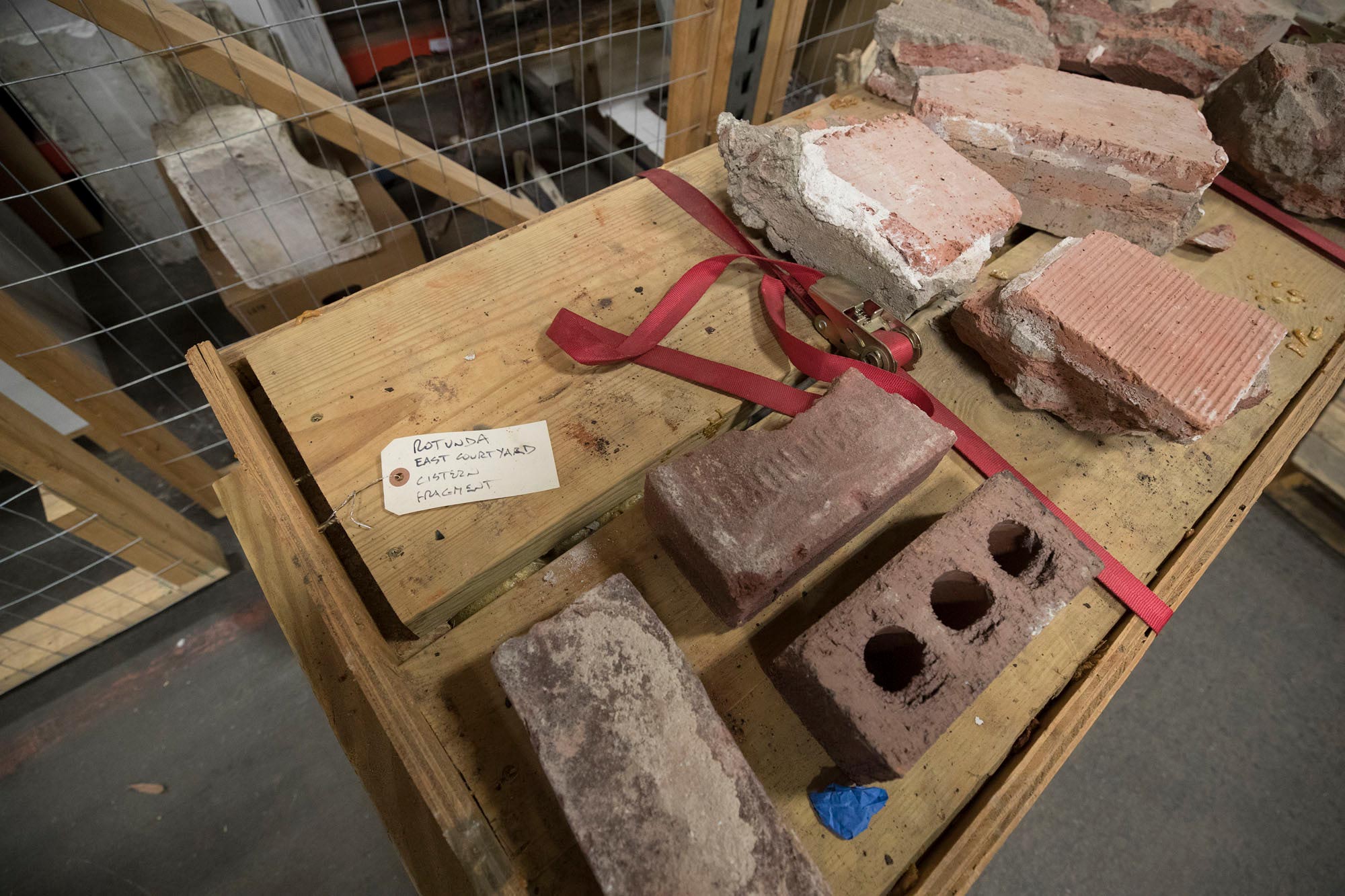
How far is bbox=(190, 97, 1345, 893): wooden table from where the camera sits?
1.05 metres

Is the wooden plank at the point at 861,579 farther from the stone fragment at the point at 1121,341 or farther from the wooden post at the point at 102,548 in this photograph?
the wooden post at the point at 102,548

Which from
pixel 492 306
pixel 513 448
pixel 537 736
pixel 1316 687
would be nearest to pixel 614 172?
pixel 492 306

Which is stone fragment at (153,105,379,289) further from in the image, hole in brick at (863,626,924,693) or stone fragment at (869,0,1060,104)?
hole in brick at (863,626,924,693)

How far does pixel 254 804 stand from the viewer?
2027 millimetres

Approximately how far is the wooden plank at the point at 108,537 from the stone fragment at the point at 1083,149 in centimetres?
250

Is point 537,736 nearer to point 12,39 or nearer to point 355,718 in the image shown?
point 355,718

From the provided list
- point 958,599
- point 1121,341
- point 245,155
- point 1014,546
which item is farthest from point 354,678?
point 245,155

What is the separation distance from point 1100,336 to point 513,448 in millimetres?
1165

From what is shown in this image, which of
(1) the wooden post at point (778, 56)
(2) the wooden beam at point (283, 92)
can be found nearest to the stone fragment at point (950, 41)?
(1) the wooden post at point (778, 56)

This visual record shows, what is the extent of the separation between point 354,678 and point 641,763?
1.72 ft

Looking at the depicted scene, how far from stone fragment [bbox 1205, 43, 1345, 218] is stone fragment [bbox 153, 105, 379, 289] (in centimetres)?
282

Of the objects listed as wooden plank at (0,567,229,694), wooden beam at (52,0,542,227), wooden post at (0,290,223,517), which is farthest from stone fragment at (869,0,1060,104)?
wooden plank at (0,567,229,694)

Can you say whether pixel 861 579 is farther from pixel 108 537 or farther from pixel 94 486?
pixel 108 537

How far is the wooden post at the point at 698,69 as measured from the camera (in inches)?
81.7
